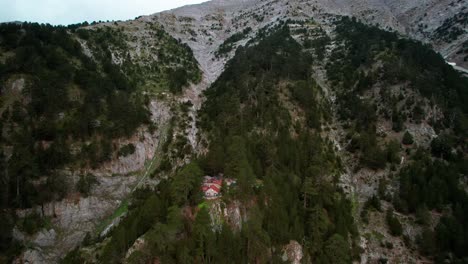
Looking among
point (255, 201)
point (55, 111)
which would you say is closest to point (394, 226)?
point (255, 201)

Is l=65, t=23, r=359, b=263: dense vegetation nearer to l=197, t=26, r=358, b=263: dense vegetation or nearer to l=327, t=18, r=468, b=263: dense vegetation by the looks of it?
l=197, t=26, r=358, b=263: dense vegetation

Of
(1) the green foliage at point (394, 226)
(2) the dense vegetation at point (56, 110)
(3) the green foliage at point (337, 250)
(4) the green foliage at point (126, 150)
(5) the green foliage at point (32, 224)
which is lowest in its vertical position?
(1) the green foliage at point (394, 226)

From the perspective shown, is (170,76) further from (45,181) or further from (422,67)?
(422,67)

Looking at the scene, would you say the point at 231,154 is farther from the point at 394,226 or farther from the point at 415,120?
the point at 415,120

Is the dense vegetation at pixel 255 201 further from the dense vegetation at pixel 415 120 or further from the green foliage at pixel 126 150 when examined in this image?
the green foliage at pixel 126 150

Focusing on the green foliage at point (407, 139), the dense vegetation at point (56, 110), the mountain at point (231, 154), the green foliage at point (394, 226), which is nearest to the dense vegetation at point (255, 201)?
the mountain at point (231, 154)

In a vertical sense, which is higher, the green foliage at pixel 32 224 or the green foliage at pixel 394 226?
the green foliage at pixel 32 224

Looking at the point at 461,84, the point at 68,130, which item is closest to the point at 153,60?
the point at 68,130

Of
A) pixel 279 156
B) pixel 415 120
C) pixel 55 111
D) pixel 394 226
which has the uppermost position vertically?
pixel 55 111
